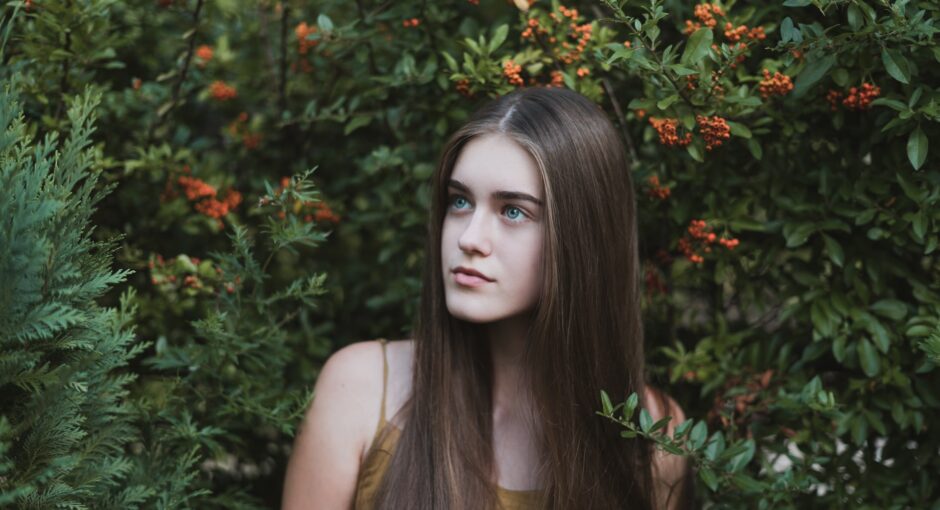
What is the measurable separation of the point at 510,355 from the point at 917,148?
0.97 metres

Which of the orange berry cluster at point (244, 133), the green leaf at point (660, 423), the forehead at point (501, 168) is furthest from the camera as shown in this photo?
the orange berry cluster at point (244, 133)

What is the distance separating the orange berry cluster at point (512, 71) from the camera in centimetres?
200

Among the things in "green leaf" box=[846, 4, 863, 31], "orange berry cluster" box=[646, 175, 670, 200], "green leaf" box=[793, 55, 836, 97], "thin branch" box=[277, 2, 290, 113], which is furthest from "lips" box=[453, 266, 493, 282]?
"thin branch" box=[277, 2, 290, 113]

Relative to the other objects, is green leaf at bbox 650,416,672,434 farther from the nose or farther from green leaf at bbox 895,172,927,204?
green leaf at bbox 895,172,927,204

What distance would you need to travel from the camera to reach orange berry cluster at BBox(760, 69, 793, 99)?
185 cm

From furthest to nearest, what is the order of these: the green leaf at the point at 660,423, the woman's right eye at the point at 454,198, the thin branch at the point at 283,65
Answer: the thin branch at the point at 283,65
the woman's right eye at the point at 454,198
the green leaf at the point at 660,423

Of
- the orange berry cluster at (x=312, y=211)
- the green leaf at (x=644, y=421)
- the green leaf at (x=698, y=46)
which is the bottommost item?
the green leaf at (x=644, y=421)

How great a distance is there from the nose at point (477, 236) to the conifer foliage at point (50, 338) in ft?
2.18

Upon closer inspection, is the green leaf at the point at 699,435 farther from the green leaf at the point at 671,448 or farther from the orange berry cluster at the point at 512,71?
the orange berry cluster at the point at 512,71

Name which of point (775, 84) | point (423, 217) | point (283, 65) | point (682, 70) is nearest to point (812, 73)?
point (775, 84)

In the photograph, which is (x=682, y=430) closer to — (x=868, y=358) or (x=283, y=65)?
(x=868, y=358)

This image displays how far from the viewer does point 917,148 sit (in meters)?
1.79

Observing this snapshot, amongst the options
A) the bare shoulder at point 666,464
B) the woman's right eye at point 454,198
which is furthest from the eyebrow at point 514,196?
the bare shoulder at point 666,464

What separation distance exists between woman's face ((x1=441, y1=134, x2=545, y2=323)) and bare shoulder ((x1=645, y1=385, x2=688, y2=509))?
0.50m
